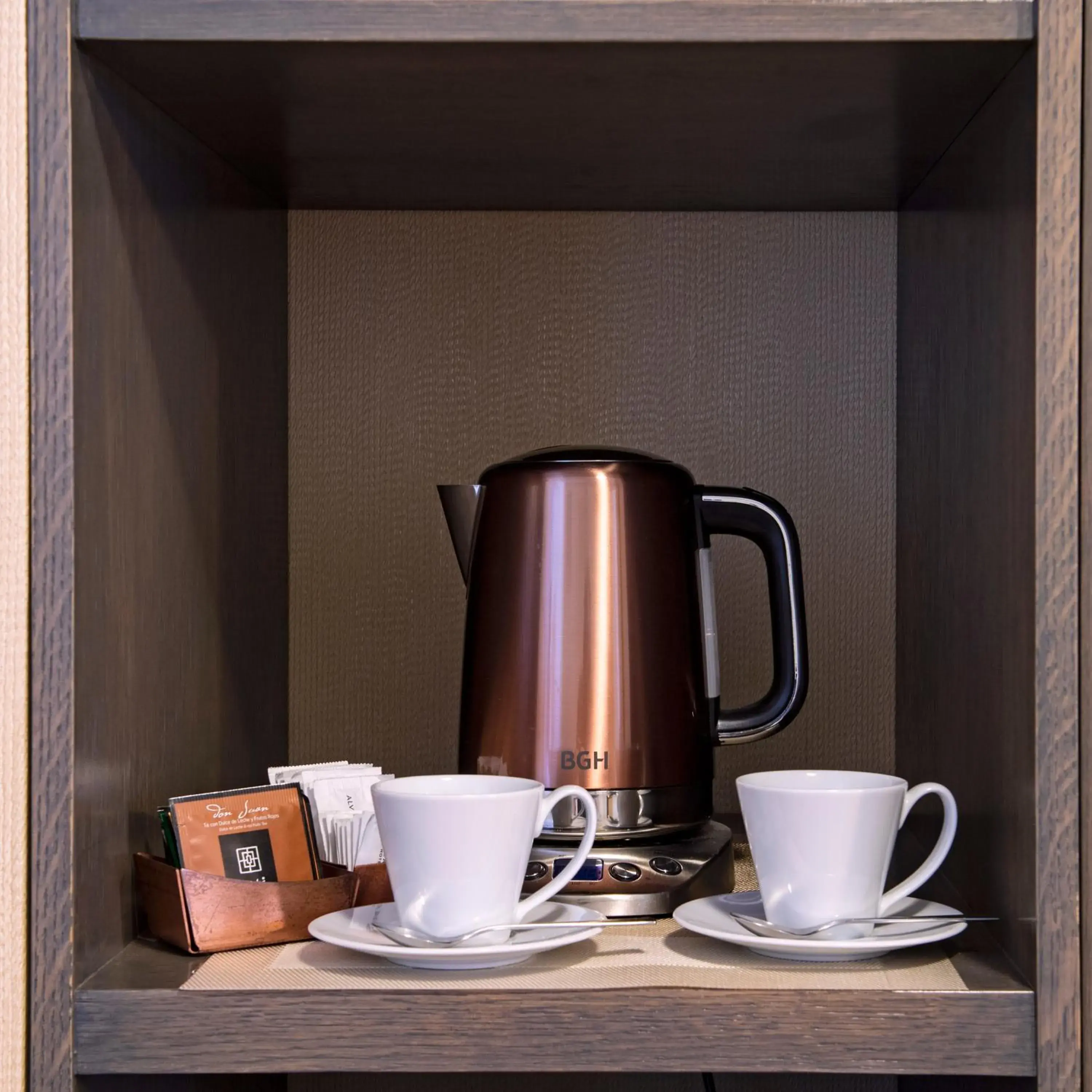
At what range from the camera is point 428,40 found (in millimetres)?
581

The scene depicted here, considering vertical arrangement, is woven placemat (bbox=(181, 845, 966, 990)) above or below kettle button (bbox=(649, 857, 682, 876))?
below

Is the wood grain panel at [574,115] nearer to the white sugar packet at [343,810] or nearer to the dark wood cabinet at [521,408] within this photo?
the dark wood cabinet at [521,408]

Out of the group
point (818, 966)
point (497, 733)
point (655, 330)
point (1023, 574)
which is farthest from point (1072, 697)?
point (655, 330)

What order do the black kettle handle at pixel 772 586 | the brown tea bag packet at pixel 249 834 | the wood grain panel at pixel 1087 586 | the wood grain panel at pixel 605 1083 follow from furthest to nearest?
the wood grain panel at pixel 605 1083 < the black kettle handle at pixel 772 586 < the brown tea bag packet at pixel 249 834 < the wood grain panel at pixel 1087 586

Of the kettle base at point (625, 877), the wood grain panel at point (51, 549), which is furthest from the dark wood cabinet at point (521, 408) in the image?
the kettle base at point (625, 877)

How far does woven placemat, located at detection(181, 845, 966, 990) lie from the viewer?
562 mm

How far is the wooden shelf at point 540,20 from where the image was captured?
0.58m

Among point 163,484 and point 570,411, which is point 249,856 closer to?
point 163,484

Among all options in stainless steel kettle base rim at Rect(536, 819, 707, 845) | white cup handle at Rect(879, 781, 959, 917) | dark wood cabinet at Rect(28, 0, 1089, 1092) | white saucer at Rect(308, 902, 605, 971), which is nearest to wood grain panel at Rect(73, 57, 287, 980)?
dark wood cabinet at Rect(28, 0, 1089, 1092)

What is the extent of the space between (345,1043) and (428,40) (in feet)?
1.42

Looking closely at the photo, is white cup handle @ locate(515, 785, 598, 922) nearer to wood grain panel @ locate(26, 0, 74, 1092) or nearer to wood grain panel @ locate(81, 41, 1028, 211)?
wood grain panel @ locate(26, 0, 74, 1092)

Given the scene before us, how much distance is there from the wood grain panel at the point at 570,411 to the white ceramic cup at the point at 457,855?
38 cm

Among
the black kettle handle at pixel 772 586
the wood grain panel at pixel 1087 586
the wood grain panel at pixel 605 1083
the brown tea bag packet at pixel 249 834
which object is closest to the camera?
the wood grain panel at pixel 1087 586

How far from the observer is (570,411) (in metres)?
0.98
